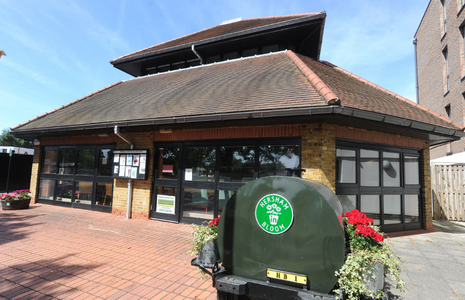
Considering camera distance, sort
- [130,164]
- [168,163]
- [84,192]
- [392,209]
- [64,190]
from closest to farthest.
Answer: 1. [392,209]
2. [168,163]
3. [130,164]
4. [84,192]
5. [64,190]

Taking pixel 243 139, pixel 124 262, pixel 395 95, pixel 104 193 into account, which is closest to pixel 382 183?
pixel 395 95

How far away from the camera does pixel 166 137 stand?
725 centimetres

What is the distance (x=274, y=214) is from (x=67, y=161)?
9928 mm

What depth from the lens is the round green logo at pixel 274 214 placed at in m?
2.14

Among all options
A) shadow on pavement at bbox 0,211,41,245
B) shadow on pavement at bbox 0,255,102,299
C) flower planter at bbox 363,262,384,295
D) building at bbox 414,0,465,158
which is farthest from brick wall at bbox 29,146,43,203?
building at bbox 414,0,465,158

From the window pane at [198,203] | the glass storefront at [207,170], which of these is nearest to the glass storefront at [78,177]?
the glass storefront at [207,170]

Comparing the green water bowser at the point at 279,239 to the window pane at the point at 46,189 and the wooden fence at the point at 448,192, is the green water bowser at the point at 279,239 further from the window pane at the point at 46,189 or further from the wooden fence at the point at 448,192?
the window pane at the point at 46,189

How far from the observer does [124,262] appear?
13.3 feet

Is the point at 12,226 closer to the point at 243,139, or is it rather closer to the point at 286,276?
the point at 243,139

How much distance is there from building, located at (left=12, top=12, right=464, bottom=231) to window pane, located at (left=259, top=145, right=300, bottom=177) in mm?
24

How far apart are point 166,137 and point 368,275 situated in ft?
20.5

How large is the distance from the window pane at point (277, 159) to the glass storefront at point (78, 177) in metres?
5.49

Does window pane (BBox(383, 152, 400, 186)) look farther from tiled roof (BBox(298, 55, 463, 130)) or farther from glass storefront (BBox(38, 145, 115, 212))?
glass storefront (BBox(38, 145, 115, 212))

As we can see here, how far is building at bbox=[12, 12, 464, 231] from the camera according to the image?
538cm
